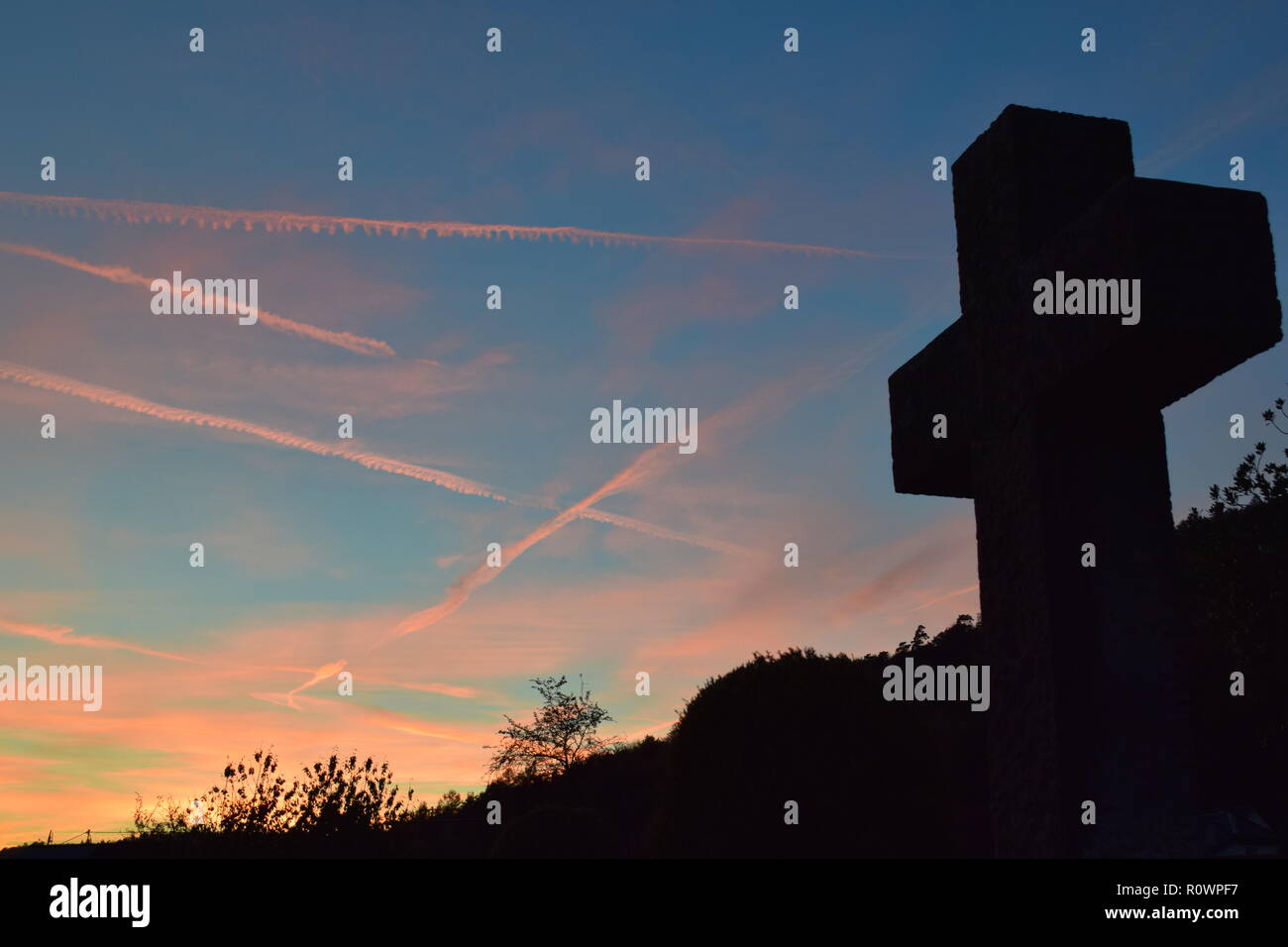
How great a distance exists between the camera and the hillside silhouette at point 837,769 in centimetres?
1078

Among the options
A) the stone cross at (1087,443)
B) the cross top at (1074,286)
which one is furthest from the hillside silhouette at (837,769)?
the cross top at (1074,286)

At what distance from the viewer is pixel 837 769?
10.9m

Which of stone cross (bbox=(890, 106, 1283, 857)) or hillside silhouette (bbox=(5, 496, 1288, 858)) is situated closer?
stone cross (bbox=(890, 106, 1283, 857))

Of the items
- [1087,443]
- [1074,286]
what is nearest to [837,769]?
[1087,443]

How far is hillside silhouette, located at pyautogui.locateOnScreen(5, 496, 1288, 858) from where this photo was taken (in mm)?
10781

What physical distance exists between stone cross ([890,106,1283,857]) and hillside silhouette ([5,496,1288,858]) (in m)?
0.47

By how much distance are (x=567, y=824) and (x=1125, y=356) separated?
1314 centimetres

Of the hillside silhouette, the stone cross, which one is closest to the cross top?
the stone cross

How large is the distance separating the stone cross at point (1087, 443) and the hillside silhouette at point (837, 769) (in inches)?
18.4

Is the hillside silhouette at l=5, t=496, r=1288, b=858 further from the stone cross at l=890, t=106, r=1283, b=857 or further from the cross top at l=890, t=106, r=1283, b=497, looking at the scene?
the cross top at l=890, t=106, r=1283, b=497

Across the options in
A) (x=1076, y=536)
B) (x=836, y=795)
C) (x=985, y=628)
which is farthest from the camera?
(x=836, y=795)
